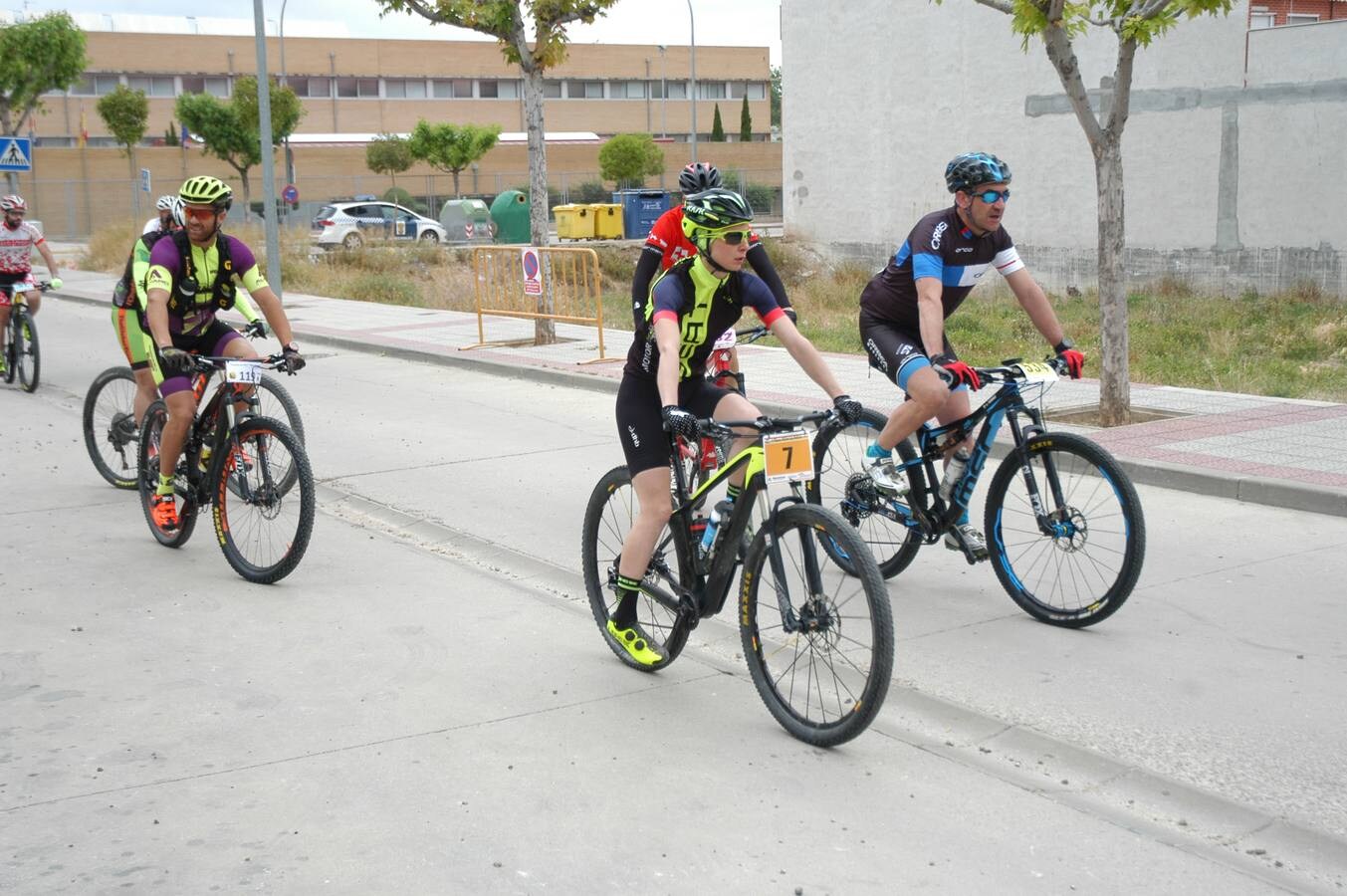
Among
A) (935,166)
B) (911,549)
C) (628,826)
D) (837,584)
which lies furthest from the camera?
(935,166)

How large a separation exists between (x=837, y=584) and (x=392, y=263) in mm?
30231

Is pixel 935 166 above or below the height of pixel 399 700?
above

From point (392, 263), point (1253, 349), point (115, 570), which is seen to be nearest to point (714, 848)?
point (115, 570)

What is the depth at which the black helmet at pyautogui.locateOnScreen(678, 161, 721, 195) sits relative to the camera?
31.7ft

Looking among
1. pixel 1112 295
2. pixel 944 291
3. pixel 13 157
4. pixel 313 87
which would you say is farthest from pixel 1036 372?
pixel 313 87

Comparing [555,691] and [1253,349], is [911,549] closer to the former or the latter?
[555,691]

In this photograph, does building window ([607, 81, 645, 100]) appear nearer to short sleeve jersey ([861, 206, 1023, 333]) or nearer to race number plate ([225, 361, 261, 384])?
race number plate ([225, 361, 261, 384])

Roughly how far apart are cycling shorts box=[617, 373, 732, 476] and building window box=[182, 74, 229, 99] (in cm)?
8178

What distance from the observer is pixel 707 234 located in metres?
5.35

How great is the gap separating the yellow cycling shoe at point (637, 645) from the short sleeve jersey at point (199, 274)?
3.08 m

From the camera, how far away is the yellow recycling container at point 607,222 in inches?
1629

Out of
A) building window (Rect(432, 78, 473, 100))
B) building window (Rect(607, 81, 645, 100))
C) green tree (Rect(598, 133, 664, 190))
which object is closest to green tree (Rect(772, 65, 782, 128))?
building window (Rect(607, 81, 645, 100))

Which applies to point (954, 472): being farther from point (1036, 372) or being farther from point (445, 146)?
point (445, 146)

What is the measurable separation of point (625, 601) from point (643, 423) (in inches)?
29.7
